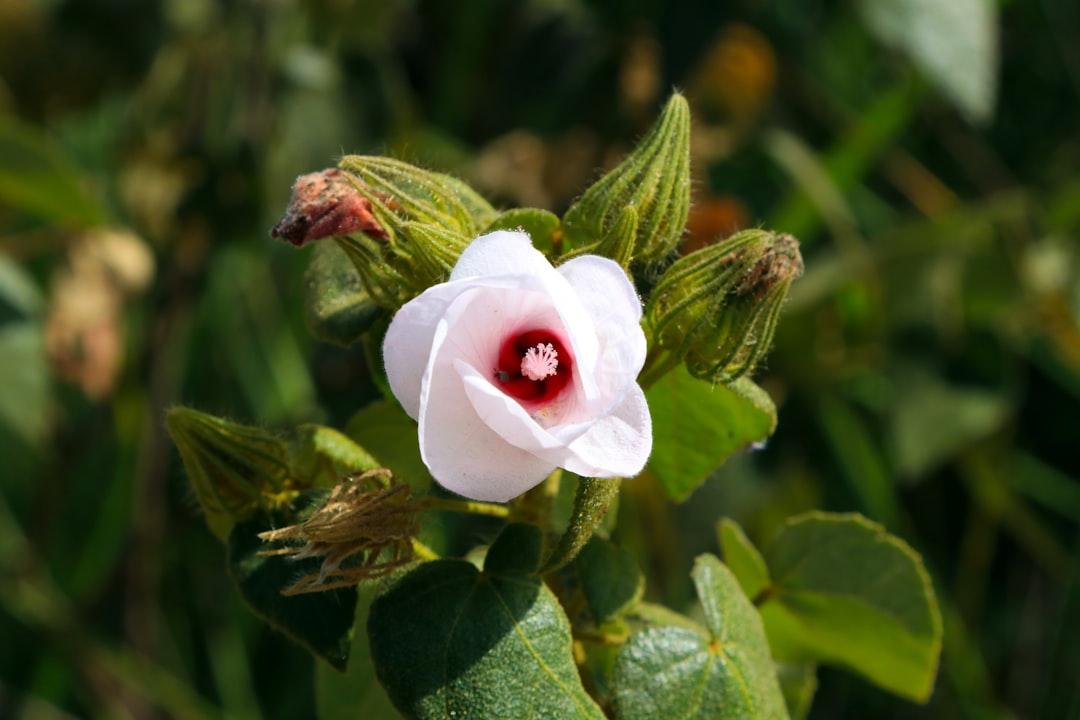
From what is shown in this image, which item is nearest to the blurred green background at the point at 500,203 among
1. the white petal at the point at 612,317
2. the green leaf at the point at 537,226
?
the green leaf at the point at 537,226

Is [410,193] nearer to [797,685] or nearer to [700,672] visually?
[700,672]

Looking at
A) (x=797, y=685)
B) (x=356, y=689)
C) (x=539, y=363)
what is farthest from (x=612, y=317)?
(x=797, y=685)

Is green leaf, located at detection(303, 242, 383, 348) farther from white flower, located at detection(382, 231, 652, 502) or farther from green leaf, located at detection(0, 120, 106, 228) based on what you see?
green leaf, located at detection(0, 120, 106, 228)

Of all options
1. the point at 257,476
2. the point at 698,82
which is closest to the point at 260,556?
the point at 257,476

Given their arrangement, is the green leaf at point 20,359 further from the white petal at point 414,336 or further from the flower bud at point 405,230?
the white petal at point 414,336

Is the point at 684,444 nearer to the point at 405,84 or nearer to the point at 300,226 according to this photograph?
the point at 300,226

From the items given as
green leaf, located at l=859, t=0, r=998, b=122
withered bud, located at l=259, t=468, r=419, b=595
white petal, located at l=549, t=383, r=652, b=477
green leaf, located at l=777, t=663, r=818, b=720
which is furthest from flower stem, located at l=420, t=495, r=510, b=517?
green leaf, located at l=859, t=0, r=998, b=122
